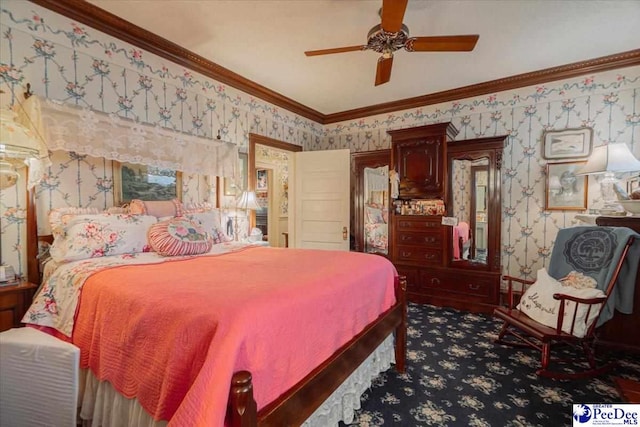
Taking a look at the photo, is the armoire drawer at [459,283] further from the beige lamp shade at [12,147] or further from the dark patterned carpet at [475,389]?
the beige lamp shade at [12,147]

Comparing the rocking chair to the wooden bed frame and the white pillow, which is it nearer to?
the white pillow

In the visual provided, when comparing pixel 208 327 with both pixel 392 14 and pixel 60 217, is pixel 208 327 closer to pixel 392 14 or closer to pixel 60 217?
pixel 60 217

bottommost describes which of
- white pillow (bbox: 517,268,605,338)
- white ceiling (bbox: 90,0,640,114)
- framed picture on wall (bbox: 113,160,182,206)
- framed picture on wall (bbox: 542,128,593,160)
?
white pillow (bbox: 517,268,605,338)

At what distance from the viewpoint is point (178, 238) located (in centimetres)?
219

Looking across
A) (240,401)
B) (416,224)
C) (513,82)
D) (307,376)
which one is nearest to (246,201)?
(416,224)

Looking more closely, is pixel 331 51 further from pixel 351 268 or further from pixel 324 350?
pixel 324 350

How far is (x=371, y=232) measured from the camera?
416 cm

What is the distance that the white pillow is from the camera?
2.09 metres

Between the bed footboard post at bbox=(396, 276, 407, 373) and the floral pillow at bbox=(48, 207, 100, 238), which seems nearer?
the floral pillow at bbox=(48, 207, 100, 238)

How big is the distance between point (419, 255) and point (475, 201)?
3.06ft

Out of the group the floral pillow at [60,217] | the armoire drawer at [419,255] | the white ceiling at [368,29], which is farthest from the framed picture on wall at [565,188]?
the floral pillow at [60,217]

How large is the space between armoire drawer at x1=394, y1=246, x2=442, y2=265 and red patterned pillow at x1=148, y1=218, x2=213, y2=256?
2.44 m

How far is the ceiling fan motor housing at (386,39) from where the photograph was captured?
215 centimetres

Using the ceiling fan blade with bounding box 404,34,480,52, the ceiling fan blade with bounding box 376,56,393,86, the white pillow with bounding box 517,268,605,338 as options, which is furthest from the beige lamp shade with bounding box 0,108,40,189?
the white pillow with bounding box 517,268,605,338
